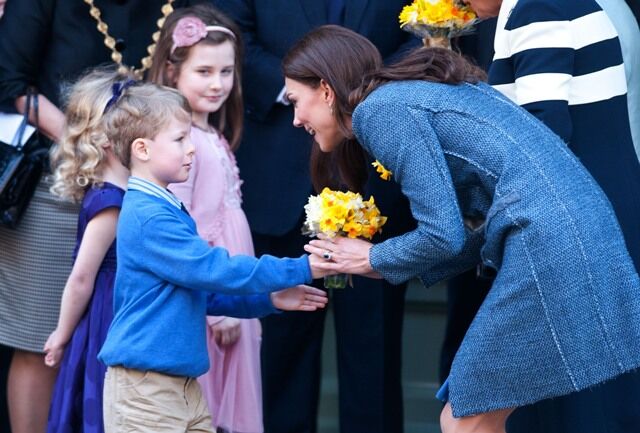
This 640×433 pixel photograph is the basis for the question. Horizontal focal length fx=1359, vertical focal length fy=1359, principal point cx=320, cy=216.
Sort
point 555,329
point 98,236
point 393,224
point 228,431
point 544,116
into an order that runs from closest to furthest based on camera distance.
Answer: point 555,329
point 544,116
point 98,236
point 228,431
point 393,224

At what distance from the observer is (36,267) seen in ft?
16.1

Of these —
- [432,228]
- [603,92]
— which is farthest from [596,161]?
[432,228]

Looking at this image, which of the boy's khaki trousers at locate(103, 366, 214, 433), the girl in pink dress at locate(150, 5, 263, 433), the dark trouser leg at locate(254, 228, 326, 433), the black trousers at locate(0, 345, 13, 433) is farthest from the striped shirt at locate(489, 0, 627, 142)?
the black trousers at locate(0, 345, 13, 433)

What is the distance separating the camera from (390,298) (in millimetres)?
5316

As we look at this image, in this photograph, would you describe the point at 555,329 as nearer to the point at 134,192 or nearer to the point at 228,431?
the point at 134,192

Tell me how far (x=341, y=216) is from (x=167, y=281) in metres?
0.55

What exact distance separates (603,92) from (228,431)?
70.0 inches

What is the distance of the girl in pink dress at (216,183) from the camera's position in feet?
15.6

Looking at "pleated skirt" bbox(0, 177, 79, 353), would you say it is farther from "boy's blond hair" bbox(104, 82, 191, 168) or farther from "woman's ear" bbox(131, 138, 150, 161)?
"woman's ear" bbox(131, 138, 150, 161)

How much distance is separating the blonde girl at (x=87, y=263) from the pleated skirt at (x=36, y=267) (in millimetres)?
398

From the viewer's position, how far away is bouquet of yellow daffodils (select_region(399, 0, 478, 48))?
4.38m

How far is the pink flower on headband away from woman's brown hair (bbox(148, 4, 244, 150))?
0.02 metres

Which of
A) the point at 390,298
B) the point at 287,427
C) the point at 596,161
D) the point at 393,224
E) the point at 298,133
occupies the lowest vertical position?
the point at 287,427

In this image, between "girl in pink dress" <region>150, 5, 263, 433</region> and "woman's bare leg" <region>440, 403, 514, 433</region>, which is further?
"girl in pink dress" <region>150, 5, 263, 433</region>
